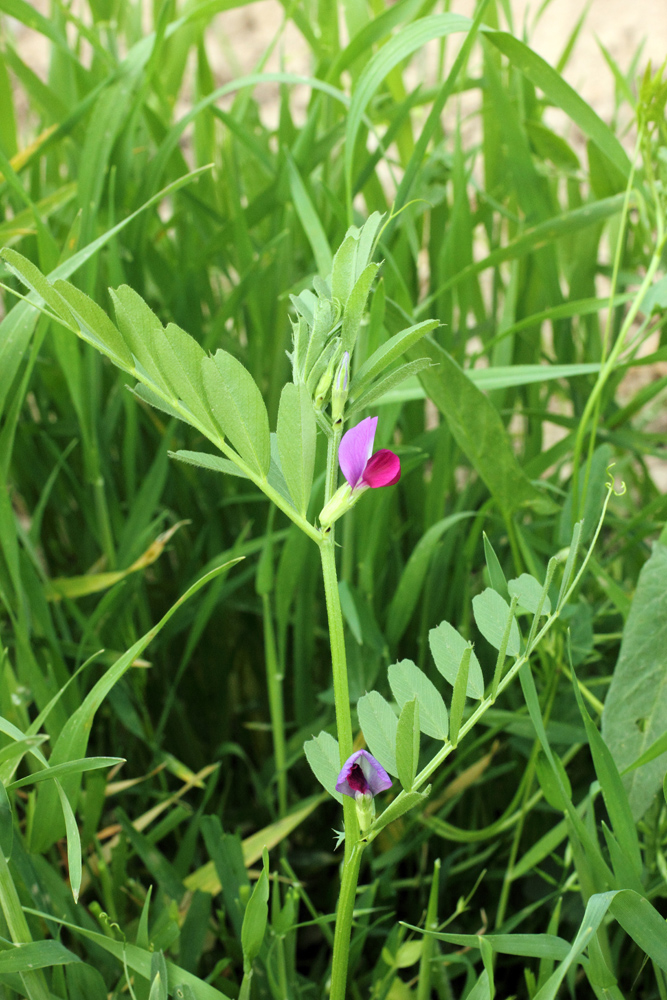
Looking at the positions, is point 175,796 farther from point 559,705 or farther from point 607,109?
point 607,109

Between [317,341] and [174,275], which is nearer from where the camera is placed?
[317,341]

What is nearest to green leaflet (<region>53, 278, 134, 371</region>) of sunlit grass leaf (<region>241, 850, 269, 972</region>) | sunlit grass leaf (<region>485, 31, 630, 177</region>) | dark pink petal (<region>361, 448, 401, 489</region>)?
dark pink petal (<region>361, 448, 401, 489</region>)

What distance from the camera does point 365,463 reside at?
288 millimetres

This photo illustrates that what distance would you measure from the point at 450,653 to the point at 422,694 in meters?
0.02

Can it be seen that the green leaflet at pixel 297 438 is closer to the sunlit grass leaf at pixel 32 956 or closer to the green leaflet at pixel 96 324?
the green leaflet at pixel 96 324

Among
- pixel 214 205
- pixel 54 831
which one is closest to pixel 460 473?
pixel 214 205

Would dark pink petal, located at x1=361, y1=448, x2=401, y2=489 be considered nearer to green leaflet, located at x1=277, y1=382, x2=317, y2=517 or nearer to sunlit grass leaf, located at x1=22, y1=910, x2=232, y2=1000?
green leaflet, located at x1=277, y1=382, x2=317, y2=517

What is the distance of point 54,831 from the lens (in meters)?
0.44

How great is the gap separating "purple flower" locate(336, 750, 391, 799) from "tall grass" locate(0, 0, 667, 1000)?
0.09m

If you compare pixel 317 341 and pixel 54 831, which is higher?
pixel 317 341

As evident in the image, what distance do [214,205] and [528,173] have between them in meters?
0.29

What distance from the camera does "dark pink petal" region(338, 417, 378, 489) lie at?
285mm

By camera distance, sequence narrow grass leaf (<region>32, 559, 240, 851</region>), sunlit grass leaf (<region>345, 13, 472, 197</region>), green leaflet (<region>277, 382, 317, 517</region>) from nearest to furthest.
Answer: green leaflet (<region>277, 382, 317, 517</region>) < narrow grass leaf (<region>32, 559, 240, 851</region>) < sunlit grass leaf (<region>345, 13, 472, 197</region>)

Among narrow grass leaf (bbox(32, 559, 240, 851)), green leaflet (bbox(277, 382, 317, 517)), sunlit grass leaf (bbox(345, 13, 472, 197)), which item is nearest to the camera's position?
green leaflet (bbox(277, 382, 317, 517))
